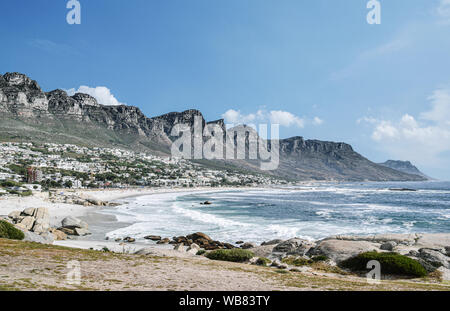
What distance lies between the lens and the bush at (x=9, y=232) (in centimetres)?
1762

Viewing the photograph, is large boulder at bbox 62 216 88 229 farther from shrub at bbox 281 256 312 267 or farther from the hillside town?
the hillside town

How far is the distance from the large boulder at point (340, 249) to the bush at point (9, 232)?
2046 cm

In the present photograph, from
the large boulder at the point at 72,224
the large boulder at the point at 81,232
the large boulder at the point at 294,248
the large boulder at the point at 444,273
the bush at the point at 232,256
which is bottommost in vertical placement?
the large boulder at the point at 81,232

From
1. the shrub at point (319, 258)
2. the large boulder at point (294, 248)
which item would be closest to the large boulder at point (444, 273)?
the shrub at point (319, 258)

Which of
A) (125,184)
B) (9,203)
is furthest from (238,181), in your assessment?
(9,203)

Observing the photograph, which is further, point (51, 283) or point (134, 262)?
point (134, 262)

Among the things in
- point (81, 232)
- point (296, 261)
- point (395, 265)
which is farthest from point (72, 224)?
point (395, 265)

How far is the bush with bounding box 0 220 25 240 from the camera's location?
1762 cm

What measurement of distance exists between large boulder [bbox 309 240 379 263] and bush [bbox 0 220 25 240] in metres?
20.5

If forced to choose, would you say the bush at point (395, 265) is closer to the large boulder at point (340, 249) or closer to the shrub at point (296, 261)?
the large boulder at point (340, 249)

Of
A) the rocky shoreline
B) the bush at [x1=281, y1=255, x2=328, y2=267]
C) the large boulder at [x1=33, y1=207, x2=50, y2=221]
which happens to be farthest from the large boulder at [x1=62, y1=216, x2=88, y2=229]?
the bush at [x1=281, y1=255, x2=328, y2=267]

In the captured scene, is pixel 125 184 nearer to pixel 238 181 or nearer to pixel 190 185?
pixel 190 185
